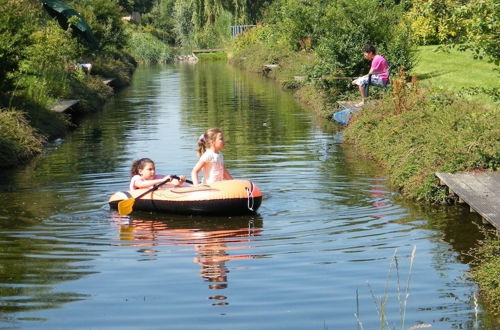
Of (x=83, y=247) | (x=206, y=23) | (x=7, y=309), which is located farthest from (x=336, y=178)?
(x=206, y=23)

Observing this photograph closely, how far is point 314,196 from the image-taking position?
14242 millimetres

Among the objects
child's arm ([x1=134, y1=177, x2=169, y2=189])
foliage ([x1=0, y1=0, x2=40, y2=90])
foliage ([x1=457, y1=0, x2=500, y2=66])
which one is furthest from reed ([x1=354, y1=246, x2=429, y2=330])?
foliage ([x1=0, y1=0, x2=40, y2=90])

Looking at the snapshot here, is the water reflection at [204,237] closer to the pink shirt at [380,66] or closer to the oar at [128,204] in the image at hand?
the oar at [128,204]

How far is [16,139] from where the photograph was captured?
1902 cm

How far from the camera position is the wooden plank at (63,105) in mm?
24472

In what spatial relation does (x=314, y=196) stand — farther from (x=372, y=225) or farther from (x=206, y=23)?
(x=206, y=23)

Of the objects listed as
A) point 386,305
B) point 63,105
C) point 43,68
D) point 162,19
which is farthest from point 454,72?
point 162,19

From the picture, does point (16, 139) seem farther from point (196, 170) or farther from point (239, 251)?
point (239, 251)

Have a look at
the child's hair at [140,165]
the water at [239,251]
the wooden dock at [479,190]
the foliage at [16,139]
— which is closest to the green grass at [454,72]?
the water at [239,251]

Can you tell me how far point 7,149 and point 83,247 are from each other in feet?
24.3

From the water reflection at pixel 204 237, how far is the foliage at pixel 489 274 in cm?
237

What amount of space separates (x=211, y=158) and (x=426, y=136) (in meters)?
3.75

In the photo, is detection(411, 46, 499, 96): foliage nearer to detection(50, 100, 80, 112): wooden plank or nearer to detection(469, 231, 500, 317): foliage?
detection(50, 100, 80, 112): wooden plank

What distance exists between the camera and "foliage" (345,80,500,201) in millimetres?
13547
